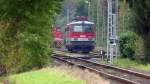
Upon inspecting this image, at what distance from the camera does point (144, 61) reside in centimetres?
3222

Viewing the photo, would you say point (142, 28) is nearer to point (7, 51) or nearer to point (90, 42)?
point (7, 51)

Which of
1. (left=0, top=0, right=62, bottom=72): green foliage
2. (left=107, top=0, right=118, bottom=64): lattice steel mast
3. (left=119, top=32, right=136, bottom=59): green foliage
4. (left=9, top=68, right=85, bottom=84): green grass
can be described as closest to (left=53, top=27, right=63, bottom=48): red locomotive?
(left=119, top=32, right=136, bottom=59): green foliage

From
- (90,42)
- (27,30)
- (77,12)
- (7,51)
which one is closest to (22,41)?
(27,30)

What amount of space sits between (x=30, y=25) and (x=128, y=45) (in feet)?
45.9

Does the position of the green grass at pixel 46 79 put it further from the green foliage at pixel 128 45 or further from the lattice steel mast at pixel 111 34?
the green foliage at pixel 128 45

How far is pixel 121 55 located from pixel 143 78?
56.0 ft

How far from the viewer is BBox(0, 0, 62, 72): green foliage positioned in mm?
24023

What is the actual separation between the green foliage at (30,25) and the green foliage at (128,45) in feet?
36.2

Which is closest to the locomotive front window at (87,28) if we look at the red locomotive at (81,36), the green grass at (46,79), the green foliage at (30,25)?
the red locomotive at (81,36)

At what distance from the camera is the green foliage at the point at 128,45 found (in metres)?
37.0

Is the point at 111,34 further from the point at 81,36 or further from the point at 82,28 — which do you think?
the point at 82,28

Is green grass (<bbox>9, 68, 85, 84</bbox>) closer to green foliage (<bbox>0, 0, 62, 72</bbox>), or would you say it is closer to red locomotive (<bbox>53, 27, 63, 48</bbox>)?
green foliage (<bbox>0, 0, 62, 72</bbox>)

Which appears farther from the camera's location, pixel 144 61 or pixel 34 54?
pixel 144 61

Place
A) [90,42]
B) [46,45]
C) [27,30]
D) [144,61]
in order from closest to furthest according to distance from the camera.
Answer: [27,30], [46,45], [144,61], [90,42]
